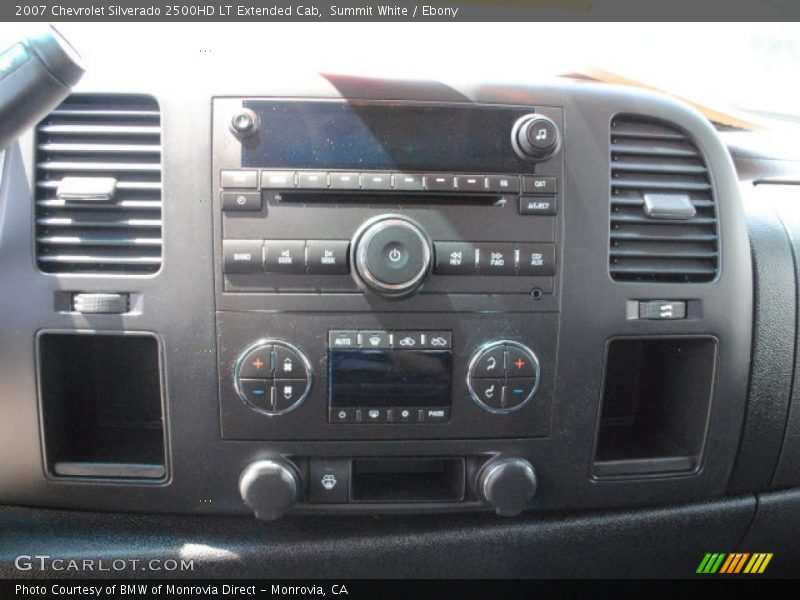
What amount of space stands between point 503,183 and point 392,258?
254mm

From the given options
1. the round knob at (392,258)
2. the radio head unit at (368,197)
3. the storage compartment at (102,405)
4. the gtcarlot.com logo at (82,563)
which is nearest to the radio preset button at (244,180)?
the radio head unit at (368,197)

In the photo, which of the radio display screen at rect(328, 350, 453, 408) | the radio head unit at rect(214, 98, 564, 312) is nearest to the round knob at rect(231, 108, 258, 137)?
the radio head unit at rect(214, 98, 564, 312)

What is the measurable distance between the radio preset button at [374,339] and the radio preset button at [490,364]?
168 mm

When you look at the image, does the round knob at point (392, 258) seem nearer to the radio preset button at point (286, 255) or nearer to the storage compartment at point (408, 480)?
the radio preset button at point (286, 255)

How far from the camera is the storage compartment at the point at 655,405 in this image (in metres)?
1.37

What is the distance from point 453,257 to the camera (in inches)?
47.3

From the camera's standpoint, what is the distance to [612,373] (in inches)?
58.5

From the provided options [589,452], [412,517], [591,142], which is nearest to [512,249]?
[591,142]

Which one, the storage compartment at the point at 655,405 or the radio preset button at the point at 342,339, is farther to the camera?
the storage compartment at the point at 655,405

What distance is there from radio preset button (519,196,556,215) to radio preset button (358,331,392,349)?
0.34 meters

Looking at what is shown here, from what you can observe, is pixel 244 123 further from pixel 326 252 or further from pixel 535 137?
pixel 535 137

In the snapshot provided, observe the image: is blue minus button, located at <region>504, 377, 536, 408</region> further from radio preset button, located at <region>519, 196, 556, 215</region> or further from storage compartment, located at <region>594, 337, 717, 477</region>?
radio preset button, located at <region>519, 196, 556, 215</region>
